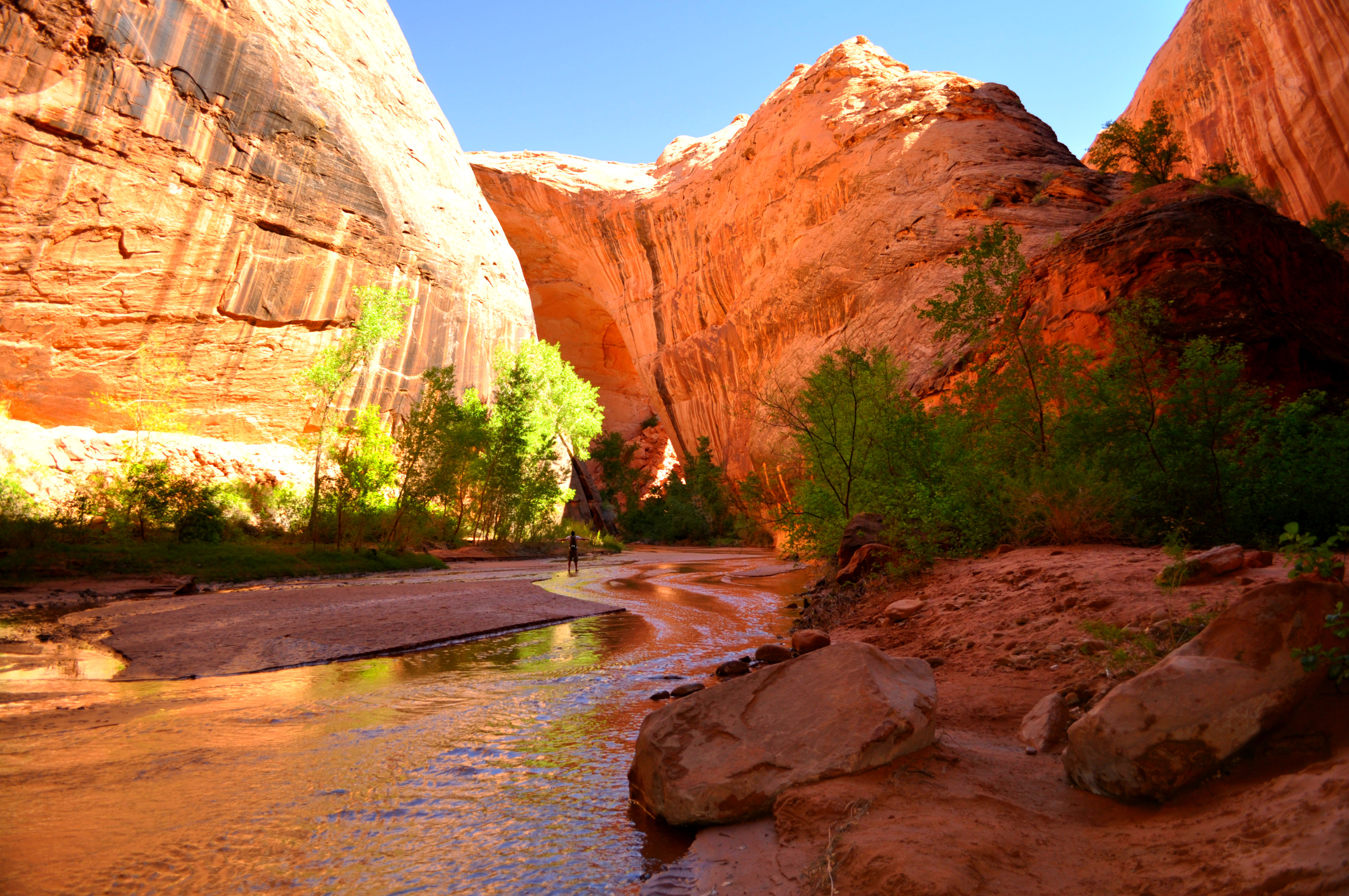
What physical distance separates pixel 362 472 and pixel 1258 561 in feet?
60.0

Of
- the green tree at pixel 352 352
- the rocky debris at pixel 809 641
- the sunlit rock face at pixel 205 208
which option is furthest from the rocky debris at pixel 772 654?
the sunlit rock face at pixel 205 208

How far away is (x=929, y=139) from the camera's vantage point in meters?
27.3

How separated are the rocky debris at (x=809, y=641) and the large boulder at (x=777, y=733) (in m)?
2.34

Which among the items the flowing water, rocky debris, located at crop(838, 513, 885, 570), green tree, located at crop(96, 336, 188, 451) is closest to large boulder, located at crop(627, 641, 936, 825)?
the flowing water

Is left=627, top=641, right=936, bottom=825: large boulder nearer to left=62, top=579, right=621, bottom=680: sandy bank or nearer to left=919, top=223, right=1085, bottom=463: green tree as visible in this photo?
left=62, top=579, right=621, bottom=680: sandy bank

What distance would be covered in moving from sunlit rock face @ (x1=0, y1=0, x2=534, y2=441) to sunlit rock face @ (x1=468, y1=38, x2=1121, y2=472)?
14.8 metres

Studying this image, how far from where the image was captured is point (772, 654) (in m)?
5.99

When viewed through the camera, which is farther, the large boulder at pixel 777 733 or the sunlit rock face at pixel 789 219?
the sunlit rock face at pixel 789 219

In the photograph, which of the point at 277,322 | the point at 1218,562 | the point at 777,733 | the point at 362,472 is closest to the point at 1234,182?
the point at 1218,562

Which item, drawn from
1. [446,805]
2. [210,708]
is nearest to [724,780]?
[446,805]

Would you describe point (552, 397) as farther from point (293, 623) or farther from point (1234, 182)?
point (1234, 182)

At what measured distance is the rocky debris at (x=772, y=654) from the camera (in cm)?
596

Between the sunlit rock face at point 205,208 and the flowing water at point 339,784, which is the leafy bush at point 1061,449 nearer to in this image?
the flowing water at point 339,784

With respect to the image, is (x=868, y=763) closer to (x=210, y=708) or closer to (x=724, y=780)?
(x=724, y=780)
